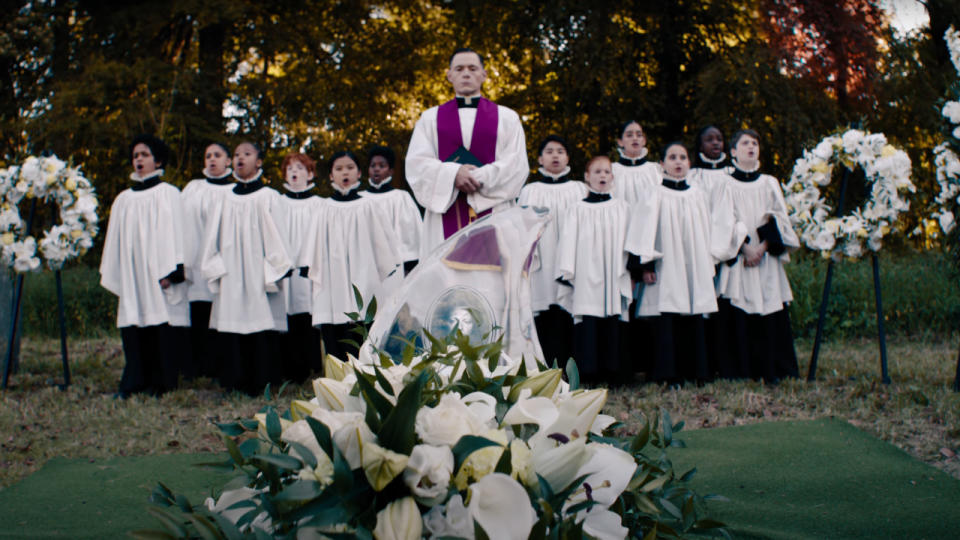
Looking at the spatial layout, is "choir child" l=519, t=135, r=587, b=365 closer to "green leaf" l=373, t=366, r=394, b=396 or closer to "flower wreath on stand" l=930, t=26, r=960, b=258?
"flower wreath on stand" l=930, t=26, r=960, b=258

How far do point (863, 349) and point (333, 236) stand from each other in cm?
661

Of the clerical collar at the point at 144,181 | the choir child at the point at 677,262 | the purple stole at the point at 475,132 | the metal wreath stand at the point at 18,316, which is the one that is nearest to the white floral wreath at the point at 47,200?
the metal wreath stand at the point at 18,316

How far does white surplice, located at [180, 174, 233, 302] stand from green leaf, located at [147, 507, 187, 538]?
6.71 meters

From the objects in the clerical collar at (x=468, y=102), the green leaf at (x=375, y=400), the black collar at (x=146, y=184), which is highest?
the clerical collar at (x=468, y=102)

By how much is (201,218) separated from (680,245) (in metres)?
4.71

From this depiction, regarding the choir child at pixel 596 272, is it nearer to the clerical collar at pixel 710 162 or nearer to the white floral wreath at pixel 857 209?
the clerical collar at pixel 710 162

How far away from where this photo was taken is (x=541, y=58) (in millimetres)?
17109

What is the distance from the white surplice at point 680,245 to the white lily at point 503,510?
615 centimetres

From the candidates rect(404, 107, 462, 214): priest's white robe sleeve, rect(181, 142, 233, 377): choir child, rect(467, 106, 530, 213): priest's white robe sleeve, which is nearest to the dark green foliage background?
rect(181, 142, 233, 377): choir child

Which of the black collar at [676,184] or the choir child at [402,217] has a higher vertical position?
the black collar at [676,184]

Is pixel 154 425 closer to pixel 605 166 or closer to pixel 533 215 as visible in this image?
pixel 533 215

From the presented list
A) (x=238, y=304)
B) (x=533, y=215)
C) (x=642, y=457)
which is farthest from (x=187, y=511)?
(x=238, y=304)

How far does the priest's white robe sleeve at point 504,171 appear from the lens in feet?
18.0

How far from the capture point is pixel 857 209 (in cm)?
709
